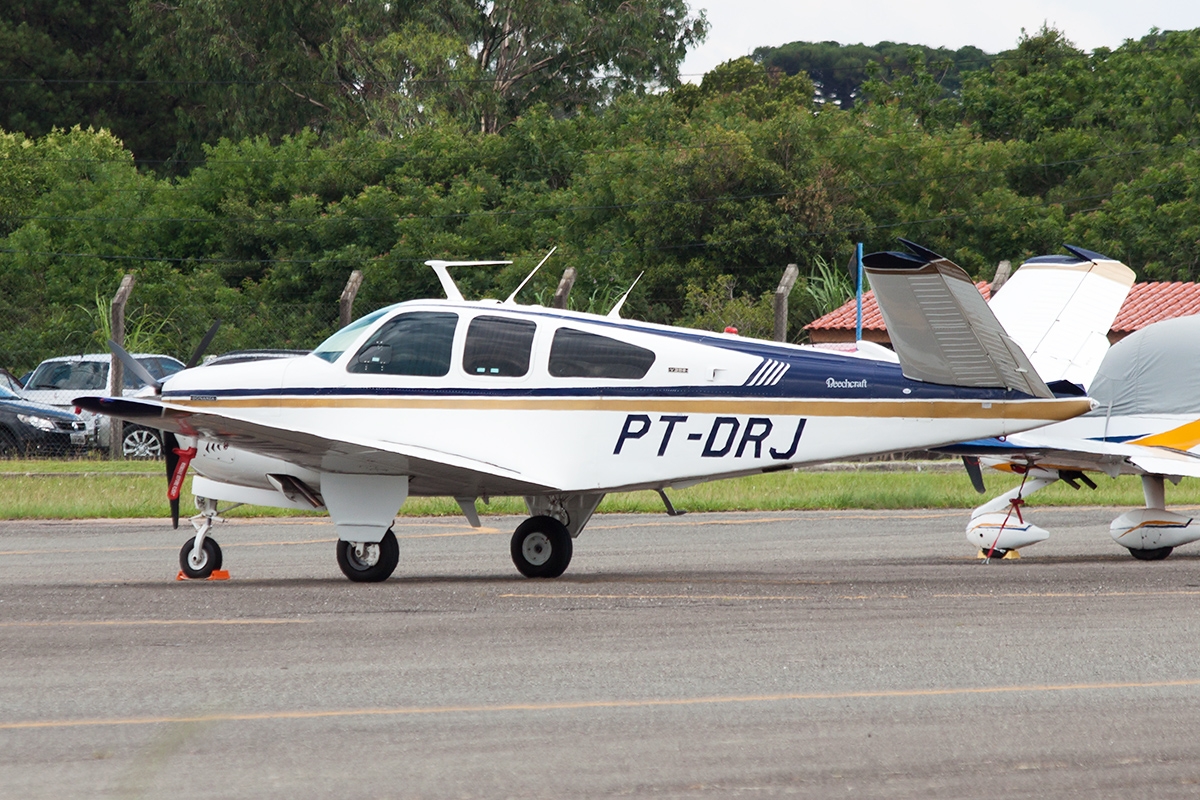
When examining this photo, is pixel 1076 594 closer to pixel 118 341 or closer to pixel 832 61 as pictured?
pixel 118 341

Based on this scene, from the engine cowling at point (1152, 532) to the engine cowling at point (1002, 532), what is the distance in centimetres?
74

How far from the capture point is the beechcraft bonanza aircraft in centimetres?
1115

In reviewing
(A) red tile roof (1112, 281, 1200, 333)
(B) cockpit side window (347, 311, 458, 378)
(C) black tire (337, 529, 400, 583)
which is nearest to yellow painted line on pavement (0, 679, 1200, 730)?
(C) black tire (337, 529, 400, 583)

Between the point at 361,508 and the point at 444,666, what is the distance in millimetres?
4259

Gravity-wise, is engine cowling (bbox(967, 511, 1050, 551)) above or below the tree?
below

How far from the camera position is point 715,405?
11.5 metres

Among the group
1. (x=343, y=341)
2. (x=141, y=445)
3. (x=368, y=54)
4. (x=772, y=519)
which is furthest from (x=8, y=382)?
(x=368, y=54)

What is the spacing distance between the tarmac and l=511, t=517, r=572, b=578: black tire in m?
0.23

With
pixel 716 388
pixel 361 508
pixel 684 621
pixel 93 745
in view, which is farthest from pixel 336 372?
pixel 93 745

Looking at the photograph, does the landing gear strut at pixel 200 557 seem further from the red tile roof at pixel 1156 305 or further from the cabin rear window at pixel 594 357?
the red tile roof at pixel 1156 305

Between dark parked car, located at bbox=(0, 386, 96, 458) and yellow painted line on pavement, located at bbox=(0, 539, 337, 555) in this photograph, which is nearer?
yellow painted line on pavement, located at bbox=(0, 539, 337, 555)

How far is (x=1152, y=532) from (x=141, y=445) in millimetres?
18193

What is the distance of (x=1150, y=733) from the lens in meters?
6.09

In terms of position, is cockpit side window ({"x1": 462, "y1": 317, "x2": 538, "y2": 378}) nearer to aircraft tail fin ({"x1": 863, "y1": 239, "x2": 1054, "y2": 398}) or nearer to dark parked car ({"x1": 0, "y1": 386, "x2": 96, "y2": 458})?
aircraft tail fin ({"x1": 863, "y1": 239, "x2": 1054, "y2": 398})
